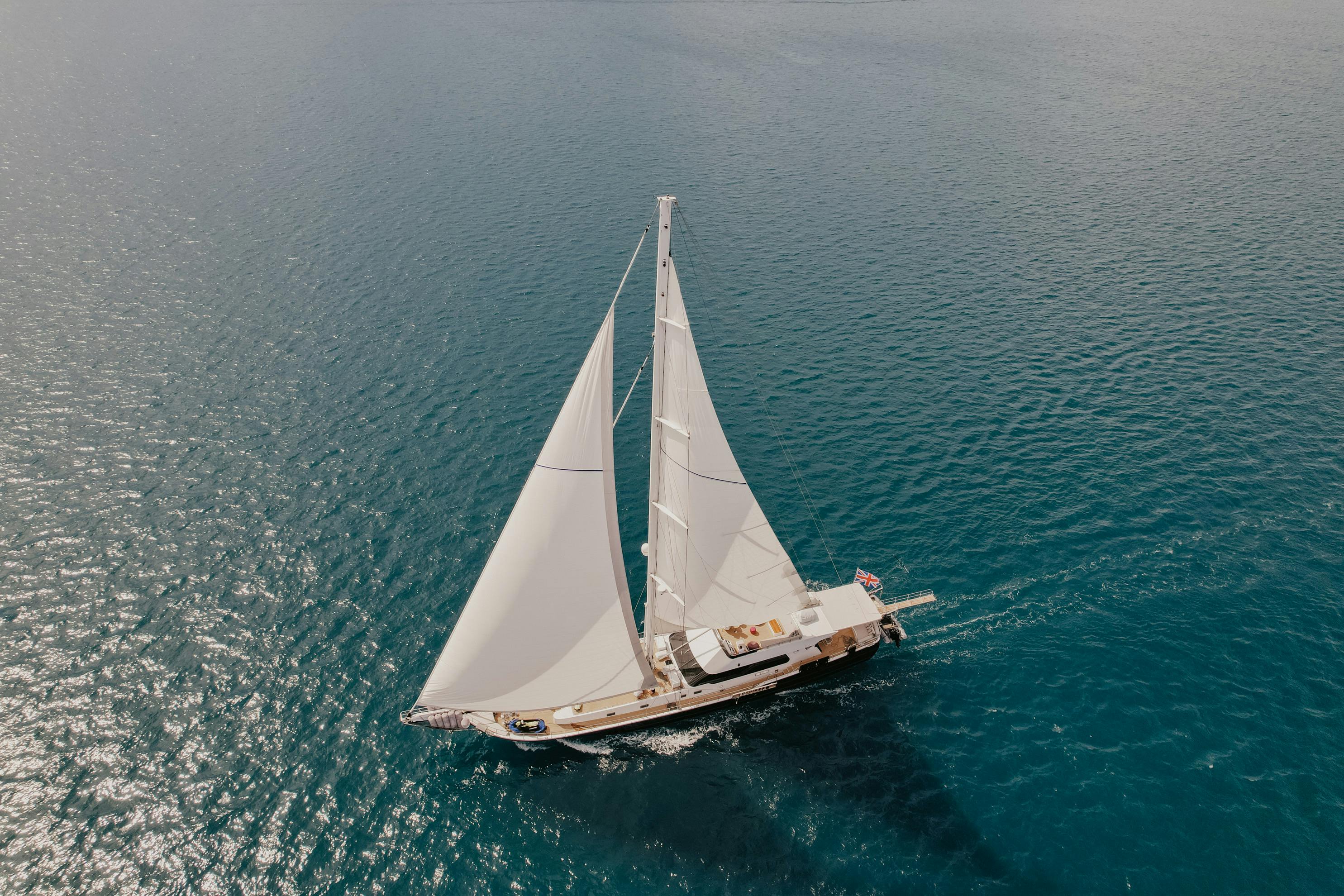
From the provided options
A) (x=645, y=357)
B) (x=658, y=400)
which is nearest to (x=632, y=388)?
(x=658, y=400)

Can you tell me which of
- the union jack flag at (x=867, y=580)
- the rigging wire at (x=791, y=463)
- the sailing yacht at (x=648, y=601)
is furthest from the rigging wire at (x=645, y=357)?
the union jack flag at (x=867, y=580)

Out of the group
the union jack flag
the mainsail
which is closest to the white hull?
the union jack flag

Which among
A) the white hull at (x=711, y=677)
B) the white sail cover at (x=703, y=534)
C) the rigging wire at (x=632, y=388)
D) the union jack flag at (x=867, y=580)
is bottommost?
the white hull at (x=711, y=677)

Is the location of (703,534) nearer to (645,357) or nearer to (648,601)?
(648,601)

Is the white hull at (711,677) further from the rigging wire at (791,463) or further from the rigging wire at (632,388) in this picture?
the rigging wire at (632,388)

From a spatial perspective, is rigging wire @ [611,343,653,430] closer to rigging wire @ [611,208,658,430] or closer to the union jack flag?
rigging wire @ [611,208,658,430]

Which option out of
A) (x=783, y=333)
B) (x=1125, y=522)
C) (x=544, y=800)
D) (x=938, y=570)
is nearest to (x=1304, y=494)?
(x=1125, y=522)
